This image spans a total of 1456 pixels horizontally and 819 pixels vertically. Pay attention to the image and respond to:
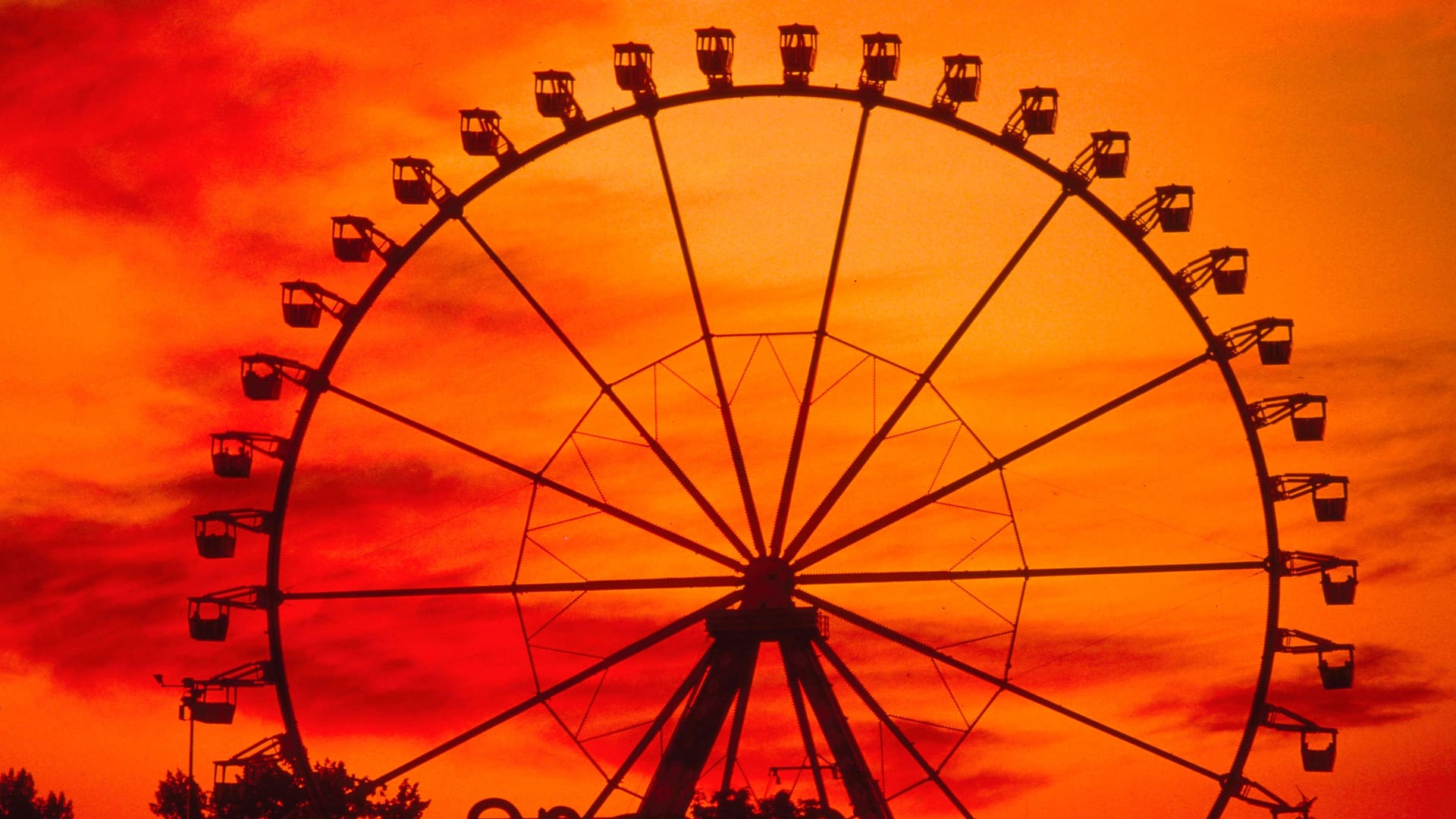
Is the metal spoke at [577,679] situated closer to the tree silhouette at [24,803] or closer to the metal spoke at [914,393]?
the metal spoke at [914,393]

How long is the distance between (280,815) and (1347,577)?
53.1m

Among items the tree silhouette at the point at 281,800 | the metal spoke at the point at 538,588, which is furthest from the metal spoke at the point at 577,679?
the tree silhouette at the point at 281,800

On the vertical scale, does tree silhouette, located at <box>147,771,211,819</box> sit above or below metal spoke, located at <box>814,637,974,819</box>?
above

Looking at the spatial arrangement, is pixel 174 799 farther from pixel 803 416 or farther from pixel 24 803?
pixel 803 416

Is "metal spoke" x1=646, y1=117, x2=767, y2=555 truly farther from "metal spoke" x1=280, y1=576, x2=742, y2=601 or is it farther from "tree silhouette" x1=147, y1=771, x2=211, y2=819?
"tree silhouette" x1=147, y1=771, x2=211, y2=819

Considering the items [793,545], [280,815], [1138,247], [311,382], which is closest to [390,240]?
[311,382]

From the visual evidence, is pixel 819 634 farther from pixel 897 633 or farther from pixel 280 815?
pixel 280 815

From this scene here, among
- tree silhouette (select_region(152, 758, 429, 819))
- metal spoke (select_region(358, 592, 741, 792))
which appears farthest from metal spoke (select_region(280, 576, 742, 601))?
tree silhouette (select_region(152, 758, 429, 819))

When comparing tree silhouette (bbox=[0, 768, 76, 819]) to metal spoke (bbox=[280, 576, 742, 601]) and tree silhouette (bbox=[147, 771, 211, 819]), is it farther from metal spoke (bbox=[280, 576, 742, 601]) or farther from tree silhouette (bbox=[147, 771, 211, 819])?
metal spoke (bbox=[280, 576, 742, 601])

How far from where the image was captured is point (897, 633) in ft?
173

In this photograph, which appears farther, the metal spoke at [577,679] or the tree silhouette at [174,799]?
the tree silhouette at [174,799]

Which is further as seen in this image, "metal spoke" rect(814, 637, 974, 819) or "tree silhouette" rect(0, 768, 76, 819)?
"tree silhouette" rect(0, 768, 76, 819)

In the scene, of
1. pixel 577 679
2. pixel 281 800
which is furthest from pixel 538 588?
pixel 281 800

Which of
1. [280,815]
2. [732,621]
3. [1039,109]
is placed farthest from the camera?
[280,815]
